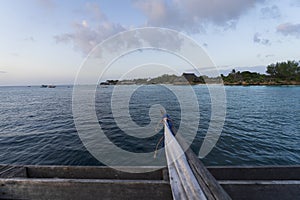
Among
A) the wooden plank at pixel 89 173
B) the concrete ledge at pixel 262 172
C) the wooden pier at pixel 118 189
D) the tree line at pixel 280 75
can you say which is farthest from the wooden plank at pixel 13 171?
the tree line at pixel 280 75

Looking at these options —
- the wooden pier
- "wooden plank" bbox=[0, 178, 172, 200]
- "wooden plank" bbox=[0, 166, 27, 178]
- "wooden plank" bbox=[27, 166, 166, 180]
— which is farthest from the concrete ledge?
"wooden plank" bbox=[0, 166, 27, 178]

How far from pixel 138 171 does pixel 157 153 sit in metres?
3.58

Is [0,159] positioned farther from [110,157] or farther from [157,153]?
[157,153]

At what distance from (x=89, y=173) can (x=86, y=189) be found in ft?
3.65

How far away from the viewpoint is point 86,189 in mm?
3426

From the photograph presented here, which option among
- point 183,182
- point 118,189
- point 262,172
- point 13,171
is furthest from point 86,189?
point 262,172

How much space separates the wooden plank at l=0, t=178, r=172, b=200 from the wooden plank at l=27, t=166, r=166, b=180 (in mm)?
999

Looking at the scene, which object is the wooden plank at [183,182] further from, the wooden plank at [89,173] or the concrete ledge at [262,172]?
the concrete ledge at [262,172]

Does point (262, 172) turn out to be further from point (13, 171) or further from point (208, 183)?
point (13, 171)

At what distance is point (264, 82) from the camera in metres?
102

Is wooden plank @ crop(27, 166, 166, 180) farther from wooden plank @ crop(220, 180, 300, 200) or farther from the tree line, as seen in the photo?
the tree line

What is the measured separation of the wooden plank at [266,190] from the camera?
3246 millimetres

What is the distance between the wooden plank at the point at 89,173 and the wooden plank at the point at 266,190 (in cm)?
203

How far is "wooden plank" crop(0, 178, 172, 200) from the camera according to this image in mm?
3365
